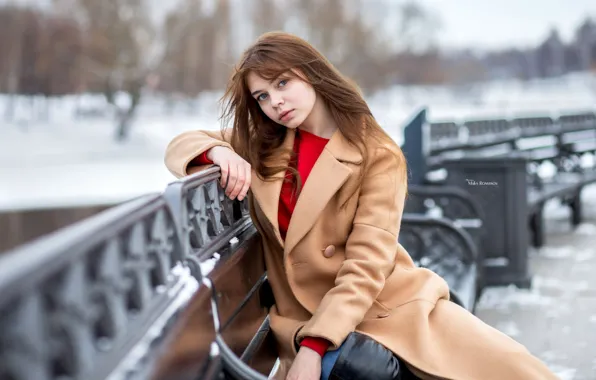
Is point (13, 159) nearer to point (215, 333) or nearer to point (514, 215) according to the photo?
point (514, 215)

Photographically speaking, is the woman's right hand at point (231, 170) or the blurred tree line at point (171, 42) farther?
the blurred tree line at point (171, 42)

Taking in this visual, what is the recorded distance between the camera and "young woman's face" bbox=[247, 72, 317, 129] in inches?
77.7

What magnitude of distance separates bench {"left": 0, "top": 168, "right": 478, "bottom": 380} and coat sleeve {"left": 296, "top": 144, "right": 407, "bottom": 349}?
21 cm

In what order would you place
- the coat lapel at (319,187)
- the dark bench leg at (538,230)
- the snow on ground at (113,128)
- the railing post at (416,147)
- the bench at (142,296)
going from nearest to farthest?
the bench at (142,296) < the coat lapel at (319,187) < the railing post at (416,147) < the dark bench leg at (538,230) < the snow on ground at (113,128)

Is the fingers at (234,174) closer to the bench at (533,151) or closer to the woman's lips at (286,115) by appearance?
the woman's lips at (286,115)

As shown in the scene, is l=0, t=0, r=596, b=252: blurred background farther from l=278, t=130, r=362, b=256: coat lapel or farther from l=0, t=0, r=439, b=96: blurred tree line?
l=278, t=130, r=362, b=256: coat lapel

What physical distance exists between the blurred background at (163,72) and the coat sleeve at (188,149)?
75.3ft

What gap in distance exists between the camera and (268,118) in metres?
2.16

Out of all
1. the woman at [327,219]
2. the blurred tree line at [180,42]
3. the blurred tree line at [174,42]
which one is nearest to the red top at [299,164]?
the woman at [327,219]

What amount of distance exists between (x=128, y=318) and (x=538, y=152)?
24.7 feet


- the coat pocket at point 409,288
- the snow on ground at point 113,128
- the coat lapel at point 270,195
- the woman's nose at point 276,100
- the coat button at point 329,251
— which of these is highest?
the woman's nose at point 276,100

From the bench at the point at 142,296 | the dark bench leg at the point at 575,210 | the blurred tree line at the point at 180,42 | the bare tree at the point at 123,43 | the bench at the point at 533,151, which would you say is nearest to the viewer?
the bench at the point at 142,296

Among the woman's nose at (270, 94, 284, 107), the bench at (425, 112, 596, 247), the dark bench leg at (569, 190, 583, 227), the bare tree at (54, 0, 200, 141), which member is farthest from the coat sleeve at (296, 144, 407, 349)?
the bare tree at (54, 0, 200, 141)

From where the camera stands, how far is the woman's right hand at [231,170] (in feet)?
6.60
